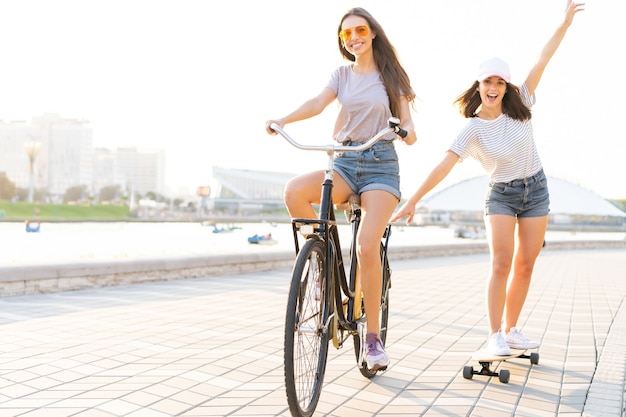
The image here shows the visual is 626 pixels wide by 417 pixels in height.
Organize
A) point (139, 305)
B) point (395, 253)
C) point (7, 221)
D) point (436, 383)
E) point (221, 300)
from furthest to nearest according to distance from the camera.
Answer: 1. point (7, 221)
2. point (395, 253)
3. point (221, 300)
4. point (139, 305)
5. point (436, 383)

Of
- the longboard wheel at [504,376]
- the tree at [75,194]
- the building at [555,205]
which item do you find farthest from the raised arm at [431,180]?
the tree at [75,194]

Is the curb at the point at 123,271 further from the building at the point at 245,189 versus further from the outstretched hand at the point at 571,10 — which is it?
the building at the point at 245,189

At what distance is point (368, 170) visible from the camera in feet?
12.1

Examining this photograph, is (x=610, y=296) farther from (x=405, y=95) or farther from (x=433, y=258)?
(x=433, y=258)

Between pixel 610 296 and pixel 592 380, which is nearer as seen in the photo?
pixel 592 380

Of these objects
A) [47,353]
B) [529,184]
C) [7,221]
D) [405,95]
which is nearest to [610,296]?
[529,184]

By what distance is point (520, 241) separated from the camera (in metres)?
4.55

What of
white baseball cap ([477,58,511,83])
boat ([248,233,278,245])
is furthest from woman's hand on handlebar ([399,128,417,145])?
boat ([248,233,278,245])

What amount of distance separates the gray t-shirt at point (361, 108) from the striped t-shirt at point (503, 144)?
78cm

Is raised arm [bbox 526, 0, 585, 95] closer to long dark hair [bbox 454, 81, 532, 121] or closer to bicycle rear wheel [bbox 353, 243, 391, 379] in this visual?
long dark hair [bbox 454, 81, 532, 121]

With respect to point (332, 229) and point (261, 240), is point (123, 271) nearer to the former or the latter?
point (332, 229)

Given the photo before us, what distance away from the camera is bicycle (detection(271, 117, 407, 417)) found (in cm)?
300

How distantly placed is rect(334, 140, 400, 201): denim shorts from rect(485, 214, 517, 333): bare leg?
37.5 inches

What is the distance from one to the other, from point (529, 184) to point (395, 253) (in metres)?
13.2
